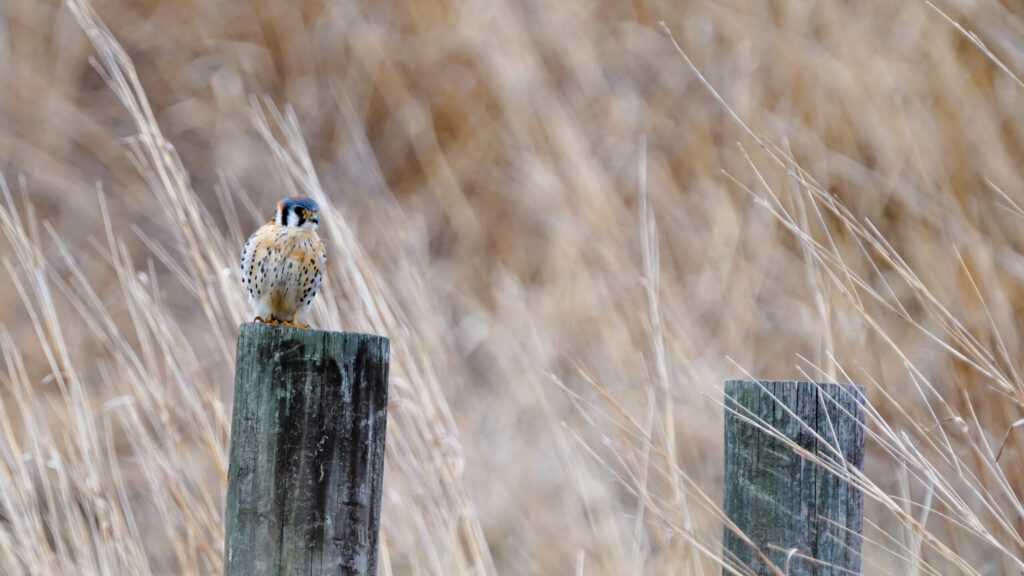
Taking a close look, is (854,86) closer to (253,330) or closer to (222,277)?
(222,277)

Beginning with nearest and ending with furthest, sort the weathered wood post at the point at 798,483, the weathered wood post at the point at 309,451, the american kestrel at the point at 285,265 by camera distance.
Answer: the weathered wood post at the point at 309,451
the weathered wood post at the point at 798,483
the american kestrel at the point at 285,265

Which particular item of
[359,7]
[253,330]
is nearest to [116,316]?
[359,7]

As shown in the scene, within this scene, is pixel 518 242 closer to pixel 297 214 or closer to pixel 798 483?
pixel 297 214

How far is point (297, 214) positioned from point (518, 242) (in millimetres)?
2439

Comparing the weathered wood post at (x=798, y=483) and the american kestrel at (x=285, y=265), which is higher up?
the american kestrel at (x=285, y=265)

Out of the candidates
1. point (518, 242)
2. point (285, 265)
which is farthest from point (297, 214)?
point (518, 242)

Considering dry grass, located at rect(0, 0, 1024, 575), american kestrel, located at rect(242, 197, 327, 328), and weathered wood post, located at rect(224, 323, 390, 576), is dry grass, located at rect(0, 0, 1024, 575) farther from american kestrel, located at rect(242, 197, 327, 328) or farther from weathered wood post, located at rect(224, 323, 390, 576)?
weathered wood post, located at rect(224, 323, 390, 576)

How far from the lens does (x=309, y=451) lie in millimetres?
1137

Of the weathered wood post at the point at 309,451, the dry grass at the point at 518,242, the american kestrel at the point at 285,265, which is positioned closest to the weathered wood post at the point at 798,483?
the dry grass at the point at 518,242

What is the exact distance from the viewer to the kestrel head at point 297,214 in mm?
2033

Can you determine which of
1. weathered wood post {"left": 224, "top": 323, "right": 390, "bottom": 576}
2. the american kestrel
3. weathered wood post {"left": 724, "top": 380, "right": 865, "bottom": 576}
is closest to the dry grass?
the american kestrel

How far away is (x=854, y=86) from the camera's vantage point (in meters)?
3.44

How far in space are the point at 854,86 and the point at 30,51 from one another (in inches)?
126

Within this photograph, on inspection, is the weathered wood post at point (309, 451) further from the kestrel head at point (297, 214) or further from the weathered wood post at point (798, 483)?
the kestrel head at point (297, 214)
